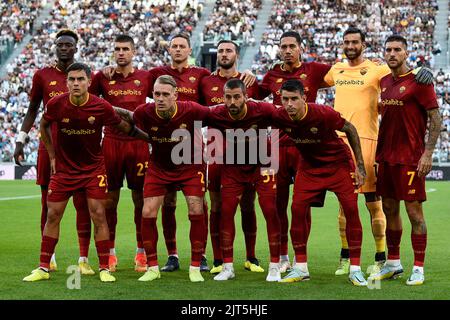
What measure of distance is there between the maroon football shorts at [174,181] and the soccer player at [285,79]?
1153 mm

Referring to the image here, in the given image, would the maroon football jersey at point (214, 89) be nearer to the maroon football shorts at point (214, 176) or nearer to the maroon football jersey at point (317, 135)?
the maroon football shorts at point (214, 176)

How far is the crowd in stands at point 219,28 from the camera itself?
129ft

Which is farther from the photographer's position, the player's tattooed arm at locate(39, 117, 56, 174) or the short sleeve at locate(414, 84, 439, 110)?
the player's tattooed arm at locate(39, 117, 56, 174)

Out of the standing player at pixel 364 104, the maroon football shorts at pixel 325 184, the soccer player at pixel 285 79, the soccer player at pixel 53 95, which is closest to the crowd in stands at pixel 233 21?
the soccer player at pixel 285 79

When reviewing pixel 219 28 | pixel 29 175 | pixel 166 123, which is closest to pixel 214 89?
pixel 166 123

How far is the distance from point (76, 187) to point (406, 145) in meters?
3.54

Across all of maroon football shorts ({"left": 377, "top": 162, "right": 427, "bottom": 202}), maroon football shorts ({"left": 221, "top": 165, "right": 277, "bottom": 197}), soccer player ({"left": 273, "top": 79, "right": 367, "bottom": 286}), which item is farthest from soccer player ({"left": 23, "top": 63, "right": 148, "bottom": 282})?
maroon football shorts ({"left": 377, "top": 162, "right": 427, "bottom": 202})

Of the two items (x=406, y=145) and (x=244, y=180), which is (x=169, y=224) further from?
(x=406, y=145)

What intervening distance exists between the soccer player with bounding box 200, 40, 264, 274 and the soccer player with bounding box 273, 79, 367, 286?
95cm

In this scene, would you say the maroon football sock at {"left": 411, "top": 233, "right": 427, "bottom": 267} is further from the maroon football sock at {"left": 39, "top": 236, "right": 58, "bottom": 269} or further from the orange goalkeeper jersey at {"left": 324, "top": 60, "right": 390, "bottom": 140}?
the maroon football sock at {"left": 39, "top": 236, "right": 58, "bottom": 269}

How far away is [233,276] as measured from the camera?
30.6 feet

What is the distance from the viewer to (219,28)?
140ft

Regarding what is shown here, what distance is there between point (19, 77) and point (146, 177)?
33.2 meters

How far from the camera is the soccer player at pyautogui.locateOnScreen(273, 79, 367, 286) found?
884cm
